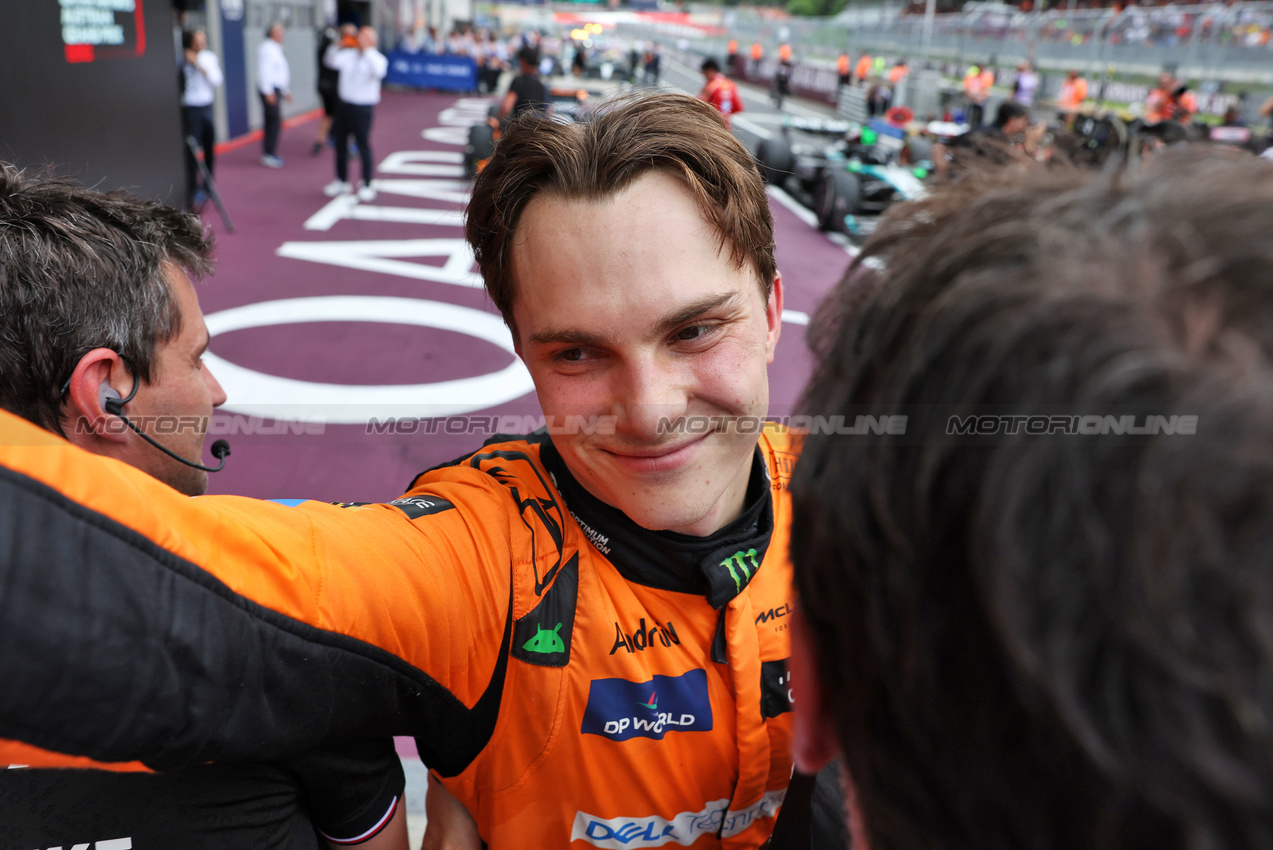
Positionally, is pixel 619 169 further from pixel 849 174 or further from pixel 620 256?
pixel 849 174

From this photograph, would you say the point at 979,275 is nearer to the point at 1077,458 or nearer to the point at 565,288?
the point at 1077,458

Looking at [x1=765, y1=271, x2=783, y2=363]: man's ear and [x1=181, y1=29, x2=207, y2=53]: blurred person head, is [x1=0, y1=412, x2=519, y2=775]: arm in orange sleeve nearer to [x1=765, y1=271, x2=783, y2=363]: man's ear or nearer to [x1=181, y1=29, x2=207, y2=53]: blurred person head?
[x1=765, y1=271, x2=783, y2=363]: man's ear

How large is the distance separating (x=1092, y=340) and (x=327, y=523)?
34.4 inches

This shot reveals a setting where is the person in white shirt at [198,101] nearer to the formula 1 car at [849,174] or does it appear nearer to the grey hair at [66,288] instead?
the formula 1 car at [849,174]

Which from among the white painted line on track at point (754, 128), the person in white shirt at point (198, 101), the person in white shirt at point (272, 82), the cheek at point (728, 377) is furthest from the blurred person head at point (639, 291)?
the white painted line on track at point (754, 128)

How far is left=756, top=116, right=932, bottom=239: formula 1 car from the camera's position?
361 inches

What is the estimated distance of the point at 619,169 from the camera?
118 centimetres

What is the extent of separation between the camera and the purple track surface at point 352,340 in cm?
423

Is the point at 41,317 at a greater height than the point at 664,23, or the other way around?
the point at 664,23

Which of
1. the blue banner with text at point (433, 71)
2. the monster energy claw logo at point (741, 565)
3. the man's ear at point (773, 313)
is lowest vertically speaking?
the monster energy claw logo at point (741, 565)

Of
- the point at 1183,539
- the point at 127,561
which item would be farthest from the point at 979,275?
the point at 127,561

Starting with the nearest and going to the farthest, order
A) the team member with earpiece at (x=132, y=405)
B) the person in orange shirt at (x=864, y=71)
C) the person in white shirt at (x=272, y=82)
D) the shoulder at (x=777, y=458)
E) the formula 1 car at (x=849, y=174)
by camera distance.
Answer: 1. the team member with earpiece at (x=132, y=405)
2. the shoulder at (x=777, y=458)
3. the formula 1 car at (x=849, y=174)
4. the person in white shirt at (x=272, y=82)
5. the person in orange shirt at (x=864, y=71)

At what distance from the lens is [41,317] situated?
4.42ft

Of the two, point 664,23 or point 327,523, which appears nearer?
point 327,523
